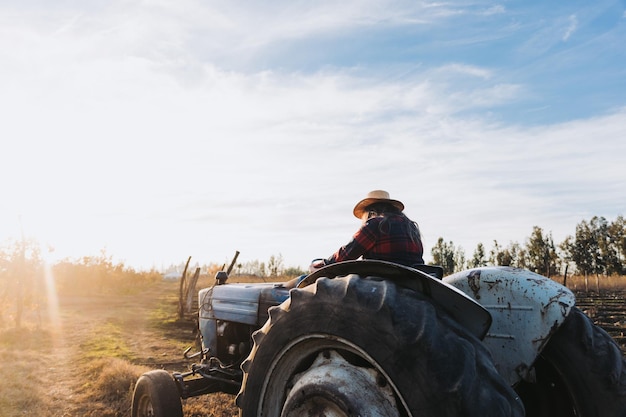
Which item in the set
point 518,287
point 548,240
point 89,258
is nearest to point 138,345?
point 518,287

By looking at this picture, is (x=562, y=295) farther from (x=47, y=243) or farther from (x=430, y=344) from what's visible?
(x=47, y=243)

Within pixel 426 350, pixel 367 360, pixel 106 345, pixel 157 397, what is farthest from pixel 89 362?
pixel 426 350

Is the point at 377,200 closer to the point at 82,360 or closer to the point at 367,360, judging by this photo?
the point at 367,360

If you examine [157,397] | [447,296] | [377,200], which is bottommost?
[157,397]

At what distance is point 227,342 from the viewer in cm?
471

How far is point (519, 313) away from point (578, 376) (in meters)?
0.45

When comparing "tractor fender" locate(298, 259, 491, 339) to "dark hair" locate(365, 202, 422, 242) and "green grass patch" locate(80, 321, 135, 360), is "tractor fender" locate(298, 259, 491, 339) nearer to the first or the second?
"dark hair" locate(365, 202, 422, 242)

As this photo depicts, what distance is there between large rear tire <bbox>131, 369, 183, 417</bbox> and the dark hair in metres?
2.30

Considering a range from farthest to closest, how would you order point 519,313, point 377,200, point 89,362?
point 89,362, point 377,200, point 519,313

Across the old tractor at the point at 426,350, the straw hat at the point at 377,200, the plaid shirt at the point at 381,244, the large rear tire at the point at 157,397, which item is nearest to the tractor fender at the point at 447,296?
the old tractor at the point at 426,350

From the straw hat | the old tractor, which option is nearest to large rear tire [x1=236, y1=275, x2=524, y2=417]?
the old tractor

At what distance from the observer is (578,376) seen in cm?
265

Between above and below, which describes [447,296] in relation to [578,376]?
above

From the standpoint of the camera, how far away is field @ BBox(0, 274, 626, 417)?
6070mm
